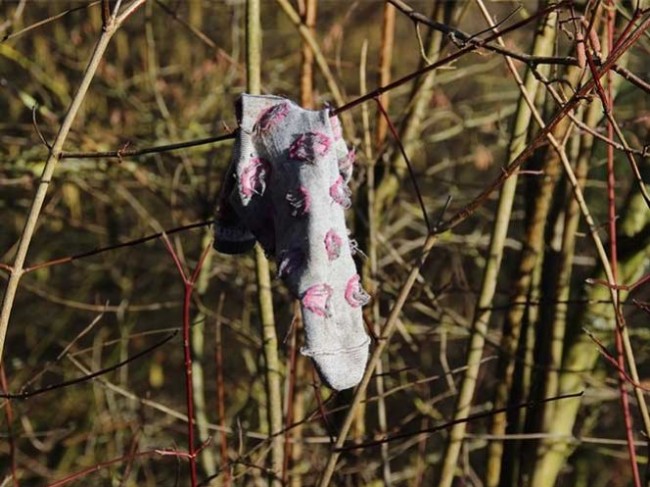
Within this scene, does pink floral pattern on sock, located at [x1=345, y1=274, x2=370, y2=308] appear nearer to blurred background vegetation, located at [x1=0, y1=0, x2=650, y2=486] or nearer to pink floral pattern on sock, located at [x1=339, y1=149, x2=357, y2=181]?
pink floral pattern on sock, located at [x1=339, y1=149, x2=357, y2=181]

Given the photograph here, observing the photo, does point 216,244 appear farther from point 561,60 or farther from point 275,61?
point 275,61

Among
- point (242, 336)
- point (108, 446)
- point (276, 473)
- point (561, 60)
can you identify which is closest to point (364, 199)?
point (242, 336)

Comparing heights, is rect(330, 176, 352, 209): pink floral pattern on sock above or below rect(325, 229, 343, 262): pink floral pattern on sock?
above

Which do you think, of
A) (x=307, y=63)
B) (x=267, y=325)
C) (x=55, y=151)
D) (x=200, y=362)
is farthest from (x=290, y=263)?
(x=200, y=362)

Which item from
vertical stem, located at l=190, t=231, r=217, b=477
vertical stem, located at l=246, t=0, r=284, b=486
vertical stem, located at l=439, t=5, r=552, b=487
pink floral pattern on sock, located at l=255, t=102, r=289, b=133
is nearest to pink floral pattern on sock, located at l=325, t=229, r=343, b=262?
pink floral pattern on sock, located at l=255, t=102, r=289, b=133

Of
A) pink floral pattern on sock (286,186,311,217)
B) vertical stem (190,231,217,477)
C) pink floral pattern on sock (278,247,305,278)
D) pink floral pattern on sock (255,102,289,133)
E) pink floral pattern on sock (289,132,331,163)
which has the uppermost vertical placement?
pink floral pattern on sock (255,102,289,133)

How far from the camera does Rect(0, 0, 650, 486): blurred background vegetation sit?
270 cm

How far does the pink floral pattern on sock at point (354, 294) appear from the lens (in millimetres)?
1610

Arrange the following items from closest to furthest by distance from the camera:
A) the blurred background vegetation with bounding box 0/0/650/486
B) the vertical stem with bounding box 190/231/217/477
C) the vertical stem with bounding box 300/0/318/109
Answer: the blurred background vegetation with bounding box 0/0/650/486 < the vertical stem with bounding box 300/0/318/109 < the vertical stem with bounding box 190/231/217/477

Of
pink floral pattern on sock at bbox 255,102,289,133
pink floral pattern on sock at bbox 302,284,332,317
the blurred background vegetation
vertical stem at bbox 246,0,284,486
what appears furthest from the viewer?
the blurred background vegetation

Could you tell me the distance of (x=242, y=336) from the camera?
3418 millimetres

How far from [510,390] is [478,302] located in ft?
1.44

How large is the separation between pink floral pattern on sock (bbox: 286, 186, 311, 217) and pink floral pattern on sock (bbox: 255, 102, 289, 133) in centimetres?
16

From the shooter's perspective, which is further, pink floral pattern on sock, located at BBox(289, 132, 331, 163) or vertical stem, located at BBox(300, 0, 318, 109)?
vertical stem, located at BBox(300, 0, 318, 109)
